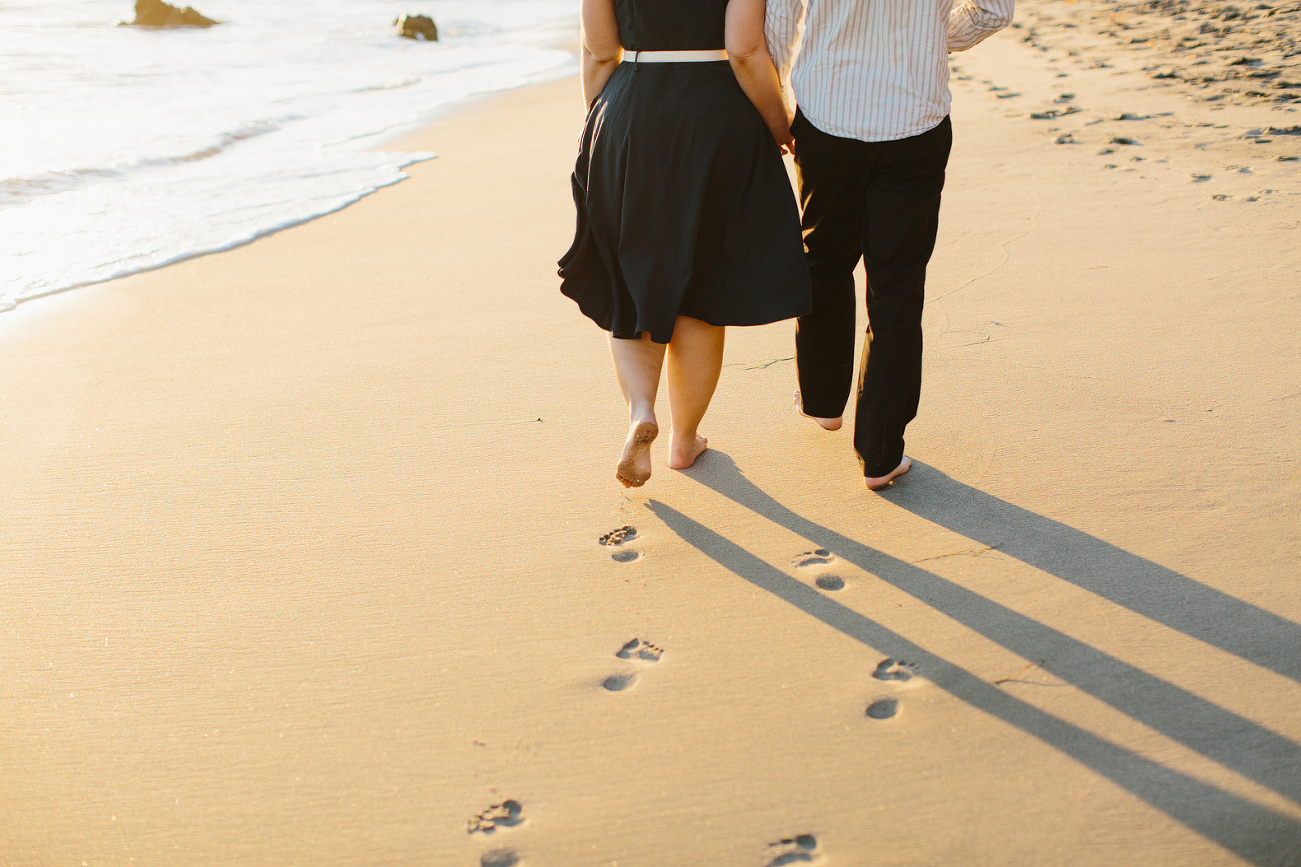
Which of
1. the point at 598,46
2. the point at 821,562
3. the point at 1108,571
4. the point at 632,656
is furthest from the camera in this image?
the point at 598,46

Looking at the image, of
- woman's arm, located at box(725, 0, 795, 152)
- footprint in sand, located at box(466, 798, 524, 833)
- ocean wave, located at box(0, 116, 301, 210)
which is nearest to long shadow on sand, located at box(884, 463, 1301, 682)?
woman's arm, located at box(725, 0, 795, 152)

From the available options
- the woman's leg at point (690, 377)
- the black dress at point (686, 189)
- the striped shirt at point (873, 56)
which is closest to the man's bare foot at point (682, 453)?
the woman's leg at point (690, 377)

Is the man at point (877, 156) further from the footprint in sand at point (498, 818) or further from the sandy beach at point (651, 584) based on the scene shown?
the footprint in sand at point (498, 818)

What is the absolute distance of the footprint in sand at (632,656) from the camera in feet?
5.43

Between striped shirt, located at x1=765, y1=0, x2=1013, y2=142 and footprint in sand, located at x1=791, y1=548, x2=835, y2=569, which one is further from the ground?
striped shirt, located at x1=765, y1=0, x2=1013, y2=142

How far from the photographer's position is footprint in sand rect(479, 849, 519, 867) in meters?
1.33

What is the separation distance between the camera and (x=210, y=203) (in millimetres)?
5031

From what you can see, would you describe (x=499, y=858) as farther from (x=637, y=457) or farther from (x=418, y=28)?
Result: (x=418, y=28)

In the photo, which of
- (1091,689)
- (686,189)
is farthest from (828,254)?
(1091,689)

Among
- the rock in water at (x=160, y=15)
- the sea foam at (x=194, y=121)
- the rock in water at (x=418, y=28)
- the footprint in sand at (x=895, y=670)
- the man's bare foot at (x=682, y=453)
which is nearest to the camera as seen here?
the footprint in sand at (x=895, y=670)

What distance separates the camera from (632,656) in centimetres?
173

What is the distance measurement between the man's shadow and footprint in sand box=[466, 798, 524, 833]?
2.31ft

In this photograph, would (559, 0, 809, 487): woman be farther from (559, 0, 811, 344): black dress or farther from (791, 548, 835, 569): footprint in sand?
(791, 548, 835, 569): footprint in sand

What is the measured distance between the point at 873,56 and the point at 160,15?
55.9ft
